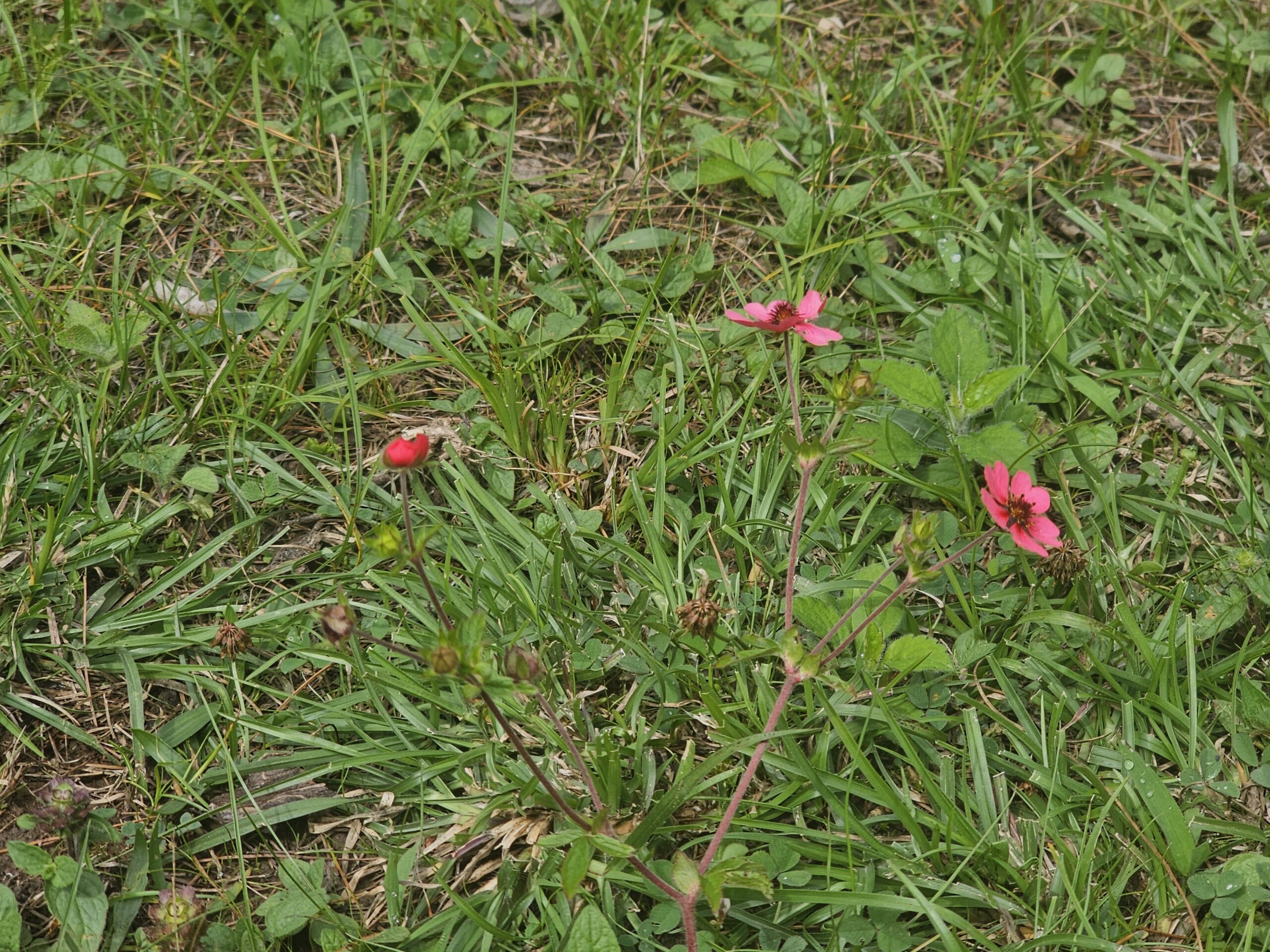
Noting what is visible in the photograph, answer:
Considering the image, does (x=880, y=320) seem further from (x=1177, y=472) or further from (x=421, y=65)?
(x=421, y=65)

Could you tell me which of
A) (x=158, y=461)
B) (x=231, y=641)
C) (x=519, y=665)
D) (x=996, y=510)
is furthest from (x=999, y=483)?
(x=158, y=461)

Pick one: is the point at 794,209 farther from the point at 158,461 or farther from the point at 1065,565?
the point at 158,461

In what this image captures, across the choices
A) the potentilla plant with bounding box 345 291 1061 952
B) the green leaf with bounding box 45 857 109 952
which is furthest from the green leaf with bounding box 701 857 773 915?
the green leaf with bounding box 45 857 109 952

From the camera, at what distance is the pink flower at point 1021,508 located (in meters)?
1.89

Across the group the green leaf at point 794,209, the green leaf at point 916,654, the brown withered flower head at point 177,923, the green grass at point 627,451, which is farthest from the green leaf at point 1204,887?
the brown withered flower head at point 177,923

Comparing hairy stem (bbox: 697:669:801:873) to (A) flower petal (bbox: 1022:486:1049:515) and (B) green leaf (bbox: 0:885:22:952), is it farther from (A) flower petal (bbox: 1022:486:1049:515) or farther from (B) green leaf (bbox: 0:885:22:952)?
(B) green leaf (bbox: 0:885:22:952)

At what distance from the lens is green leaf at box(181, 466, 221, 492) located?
2.25 meters

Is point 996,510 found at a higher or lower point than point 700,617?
higher

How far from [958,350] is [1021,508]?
0.56m

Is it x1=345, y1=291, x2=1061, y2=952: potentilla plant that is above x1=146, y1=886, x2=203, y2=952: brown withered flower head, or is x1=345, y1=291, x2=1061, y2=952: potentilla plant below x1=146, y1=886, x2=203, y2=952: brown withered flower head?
above

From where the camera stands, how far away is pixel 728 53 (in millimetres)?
3104

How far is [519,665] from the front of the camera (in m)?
1.58

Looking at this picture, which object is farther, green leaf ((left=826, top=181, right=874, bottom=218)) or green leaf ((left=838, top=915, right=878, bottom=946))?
green leaf ((left=826, top=181, right=874, bottom=218))

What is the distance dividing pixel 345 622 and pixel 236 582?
0.80m
